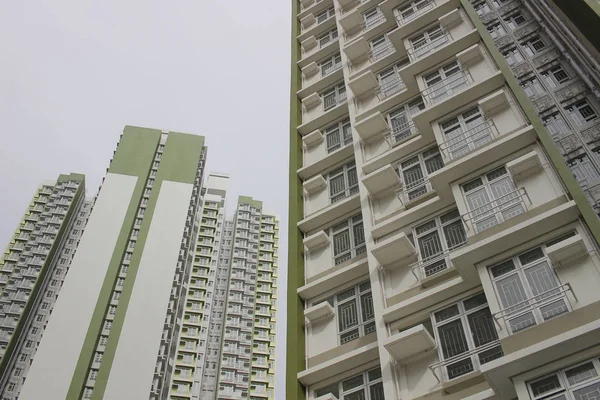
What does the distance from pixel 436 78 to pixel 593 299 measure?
808cm

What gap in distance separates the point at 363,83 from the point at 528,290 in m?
9.06

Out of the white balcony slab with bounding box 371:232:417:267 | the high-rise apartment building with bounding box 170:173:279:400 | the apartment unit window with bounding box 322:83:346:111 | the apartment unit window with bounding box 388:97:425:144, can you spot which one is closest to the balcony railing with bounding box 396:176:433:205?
the white balcony slab with bounding box 371:232:417:267

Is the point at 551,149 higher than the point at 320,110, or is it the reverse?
the point at 320,110

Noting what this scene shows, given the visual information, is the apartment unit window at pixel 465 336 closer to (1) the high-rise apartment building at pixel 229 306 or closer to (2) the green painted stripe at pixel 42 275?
(1) the high-rise apartment building at pixel 229 306

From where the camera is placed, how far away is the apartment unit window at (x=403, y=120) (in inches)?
606

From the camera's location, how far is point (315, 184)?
16.1 meters

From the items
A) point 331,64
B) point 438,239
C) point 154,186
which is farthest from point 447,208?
point 154,186

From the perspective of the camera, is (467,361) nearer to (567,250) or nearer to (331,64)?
(567,250)

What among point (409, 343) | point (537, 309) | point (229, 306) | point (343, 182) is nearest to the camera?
point (537, 309)

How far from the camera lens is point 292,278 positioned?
45.6 feet

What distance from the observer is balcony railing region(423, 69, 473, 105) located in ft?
48.4

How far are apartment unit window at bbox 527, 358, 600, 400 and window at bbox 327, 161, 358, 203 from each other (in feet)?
24.9

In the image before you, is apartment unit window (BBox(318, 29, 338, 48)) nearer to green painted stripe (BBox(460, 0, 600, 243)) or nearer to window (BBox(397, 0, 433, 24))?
window (BBox(397, 0, 433, 24))

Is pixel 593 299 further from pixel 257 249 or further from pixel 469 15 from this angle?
pixel 257 249
